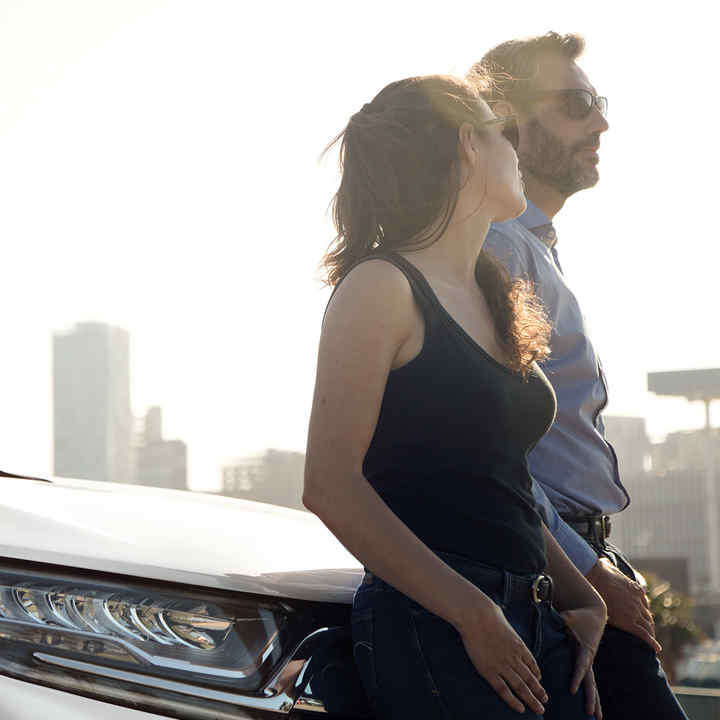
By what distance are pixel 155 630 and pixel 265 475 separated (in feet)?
479

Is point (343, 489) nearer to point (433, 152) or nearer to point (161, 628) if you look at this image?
point (161, 628)

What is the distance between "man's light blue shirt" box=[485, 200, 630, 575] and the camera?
7.43ft

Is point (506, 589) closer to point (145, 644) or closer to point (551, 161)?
point (145, 644)

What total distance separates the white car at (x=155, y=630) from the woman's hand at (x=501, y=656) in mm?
216

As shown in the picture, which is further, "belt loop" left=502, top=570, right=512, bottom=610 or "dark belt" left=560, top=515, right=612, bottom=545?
"dark belt" left=560, top=515, right=612, bottom=545

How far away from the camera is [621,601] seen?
7.05 ft

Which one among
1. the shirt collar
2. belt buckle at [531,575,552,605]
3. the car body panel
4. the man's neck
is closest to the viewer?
the car body panel

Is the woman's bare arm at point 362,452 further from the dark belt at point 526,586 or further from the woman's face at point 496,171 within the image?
the woman's face at point 496,171

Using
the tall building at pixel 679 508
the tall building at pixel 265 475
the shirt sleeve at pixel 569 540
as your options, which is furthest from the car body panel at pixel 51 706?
the tall building at pixel 679 508

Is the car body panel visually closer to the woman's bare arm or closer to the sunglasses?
the woman's bare arm

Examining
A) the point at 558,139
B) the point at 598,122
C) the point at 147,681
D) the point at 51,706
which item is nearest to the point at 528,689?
the point at 147,681

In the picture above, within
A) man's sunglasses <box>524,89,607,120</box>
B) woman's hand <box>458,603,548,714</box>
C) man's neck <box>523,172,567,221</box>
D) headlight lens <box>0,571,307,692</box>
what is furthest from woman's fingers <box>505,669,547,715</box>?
man's sunglasses <box>524,89,607,120</box>

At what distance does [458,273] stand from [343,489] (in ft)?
1.55

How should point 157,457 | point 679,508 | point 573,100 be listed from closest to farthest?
point 573,100 < point 679,508 < point 157,457
